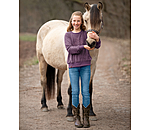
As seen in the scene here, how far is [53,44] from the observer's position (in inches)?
173

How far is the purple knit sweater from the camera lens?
3.36m

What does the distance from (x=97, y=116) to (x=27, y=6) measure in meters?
24.3

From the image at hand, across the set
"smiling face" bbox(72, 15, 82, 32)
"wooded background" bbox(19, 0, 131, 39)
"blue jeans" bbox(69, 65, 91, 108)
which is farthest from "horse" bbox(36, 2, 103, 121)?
"wooded background" bbox(19, 0, 131, 39)

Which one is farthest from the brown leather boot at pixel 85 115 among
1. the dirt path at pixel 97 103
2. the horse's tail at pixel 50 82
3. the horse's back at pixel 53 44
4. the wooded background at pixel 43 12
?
the wooded background at pixel 43 12

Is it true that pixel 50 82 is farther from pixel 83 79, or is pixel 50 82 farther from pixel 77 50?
pixel 77 50

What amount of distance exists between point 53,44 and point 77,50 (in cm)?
117

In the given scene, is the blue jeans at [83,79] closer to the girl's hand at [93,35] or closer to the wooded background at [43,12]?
the girl's hand at [93,35]

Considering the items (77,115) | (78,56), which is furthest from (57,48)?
(77,115)

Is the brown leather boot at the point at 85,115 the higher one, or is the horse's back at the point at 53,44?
the horse's back at the point at 53,44

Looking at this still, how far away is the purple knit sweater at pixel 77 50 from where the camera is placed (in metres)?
3.36

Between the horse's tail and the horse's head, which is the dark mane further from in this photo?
the horse's tail

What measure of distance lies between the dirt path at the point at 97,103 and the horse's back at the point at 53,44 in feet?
3.42
